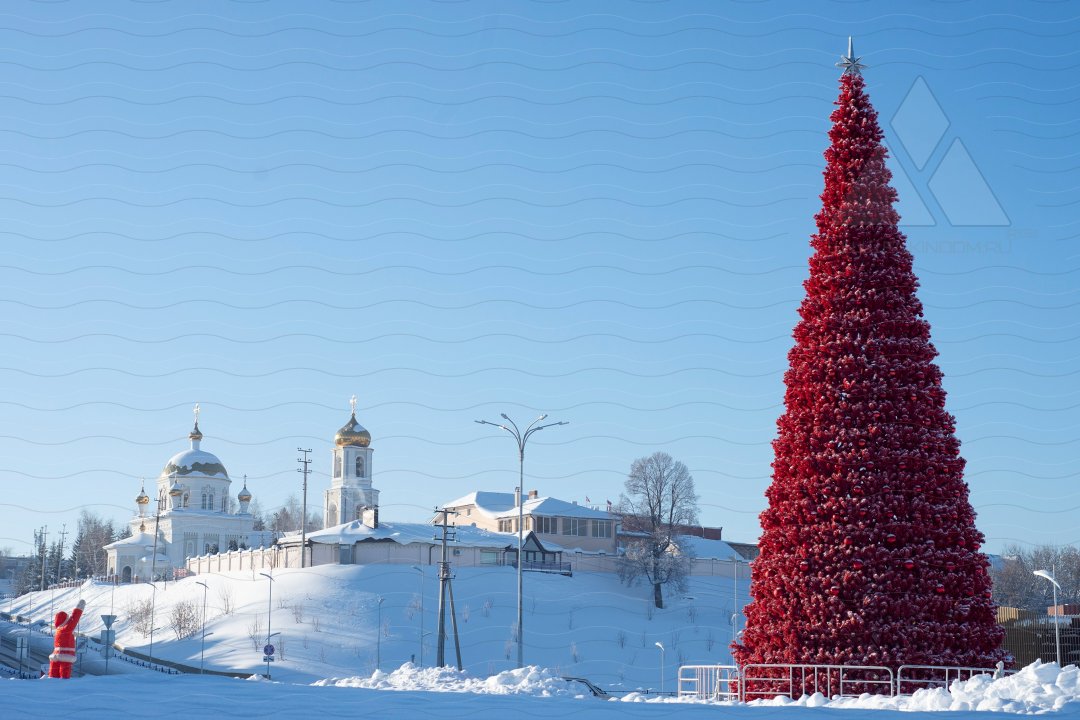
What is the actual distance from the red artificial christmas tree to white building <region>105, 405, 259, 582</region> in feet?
318

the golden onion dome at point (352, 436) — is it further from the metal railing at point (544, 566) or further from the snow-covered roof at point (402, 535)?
the metal railing at point (544, 566)

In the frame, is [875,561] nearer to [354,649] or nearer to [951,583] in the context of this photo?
[951,583]

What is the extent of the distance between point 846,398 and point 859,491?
1.44m

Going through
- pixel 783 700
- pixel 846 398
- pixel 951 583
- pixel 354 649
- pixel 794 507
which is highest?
pixel 846 398

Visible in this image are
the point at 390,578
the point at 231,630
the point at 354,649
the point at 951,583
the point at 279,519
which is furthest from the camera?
the point at 279,519

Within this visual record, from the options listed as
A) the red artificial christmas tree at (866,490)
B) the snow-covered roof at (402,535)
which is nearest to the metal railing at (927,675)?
the red artificial christmas tree at (866,490)

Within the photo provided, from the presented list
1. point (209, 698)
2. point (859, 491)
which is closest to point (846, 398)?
point (859, 491)

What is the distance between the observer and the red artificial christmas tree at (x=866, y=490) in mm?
16328

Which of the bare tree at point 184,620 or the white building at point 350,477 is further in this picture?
the white building at point 350,477

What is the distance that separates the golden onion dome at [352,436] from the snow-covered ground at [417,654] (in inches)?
796

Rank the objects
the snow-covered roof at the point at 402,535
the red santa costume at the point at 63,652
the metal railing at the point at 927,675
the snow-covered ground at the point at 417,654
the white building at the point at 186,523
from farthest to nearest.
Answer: the white building at the point at 186,523
the snow-covered roof at the point at 402,535
the metal railing at the point at 927,675
the red santa costume at the point at 63,652
the snow-covered ground at the point at 417,654

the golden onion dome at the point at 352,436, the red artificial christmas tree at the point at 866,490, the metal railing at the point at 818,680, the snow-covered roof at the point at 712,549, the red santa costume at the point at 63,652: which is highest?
the golden onion dome at the point at 352,436

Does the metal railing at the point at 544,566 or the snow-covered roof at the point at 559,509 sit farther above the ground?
the snow-covered roof at the point at 559,509

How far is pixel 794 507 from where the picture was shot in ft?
55.9
